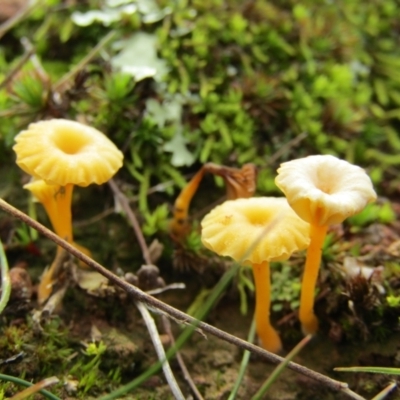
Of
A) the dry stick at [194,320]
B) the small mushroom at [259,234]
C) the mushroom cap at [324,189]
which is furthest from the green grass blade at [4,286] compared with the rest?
the mushroom cap at [324,189]

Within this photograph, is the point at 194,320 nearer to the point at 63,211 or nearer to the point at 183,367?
the point at 183,367

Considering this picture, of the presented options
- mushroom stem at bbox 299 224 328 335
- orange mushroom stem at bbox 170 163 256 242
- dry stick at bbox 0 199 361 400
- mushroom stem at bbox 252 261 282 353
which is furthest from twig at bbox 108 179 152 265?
mushroom stem at bbox 299 224 328 335

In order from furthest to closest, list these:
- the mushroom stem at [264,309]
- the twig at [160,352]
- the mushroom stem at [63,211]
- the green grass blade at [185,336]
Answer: the mushroom stem at [63,211], the mushroom stem at [264,309], the twig at [160,352], the green grass blade at [185,336]

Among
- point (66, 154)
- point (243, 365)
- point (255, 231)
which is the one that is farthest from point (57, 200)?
point (243, 365)

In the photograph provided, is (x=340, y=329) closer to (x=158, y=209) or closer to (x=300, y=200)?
(x=300, y=200)

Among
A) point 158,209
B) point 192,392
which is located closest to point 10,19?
point 158,209

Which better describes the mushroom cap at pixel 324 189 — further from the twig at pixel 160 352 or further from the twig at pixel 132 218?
the twig at pixel 132 218
